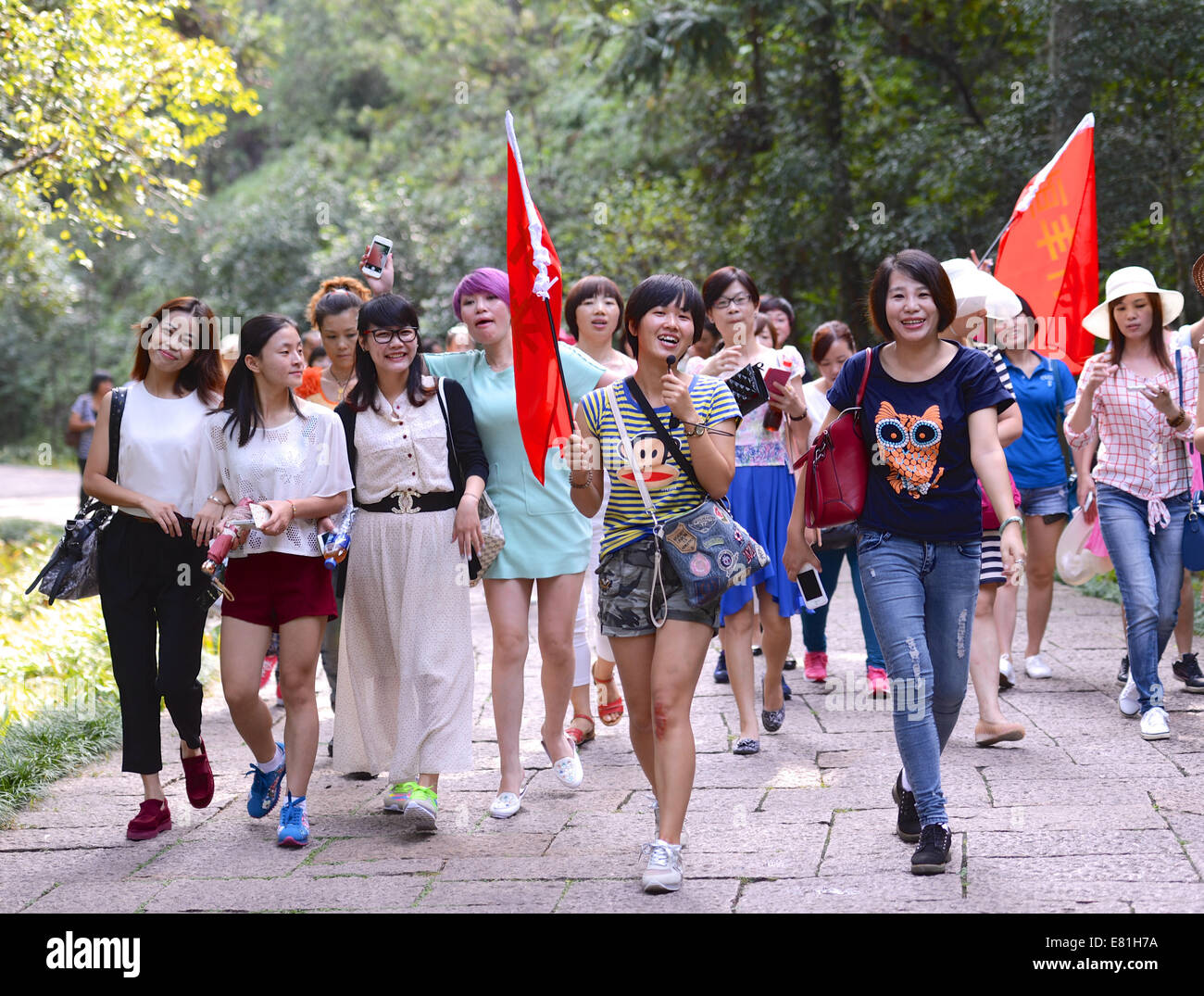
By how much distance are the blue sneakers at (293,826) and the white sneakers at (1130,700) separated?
3.76 m

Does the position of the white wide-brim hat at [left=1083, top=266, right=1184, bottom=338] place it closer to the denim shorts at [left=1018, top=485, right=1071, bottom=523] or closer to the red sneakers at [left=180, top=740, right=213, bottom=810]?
the denim shorts at [left=1018, top=485, right=1071, bottom=523]

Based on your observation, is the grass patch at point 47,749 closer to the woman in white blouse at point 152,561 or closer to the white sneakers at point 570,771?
the woman in white blouse at point 152,561

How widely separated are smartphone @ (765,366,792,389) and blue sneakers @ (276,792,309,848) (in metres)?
2.35

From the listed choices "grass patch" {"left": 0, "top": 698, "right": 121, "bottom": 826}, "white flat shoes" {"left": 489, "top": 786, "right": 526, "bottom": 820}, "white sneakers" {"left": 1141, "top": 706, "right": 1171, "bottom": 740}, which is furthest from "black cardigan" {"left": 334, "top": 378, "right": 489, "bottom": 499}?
"white sneakers" {"left": 1141, "top": 706, "right": 1171, "bottom": 740}

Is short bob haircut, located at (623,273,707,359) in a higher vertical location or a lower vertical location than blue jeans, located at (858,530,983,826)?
higher

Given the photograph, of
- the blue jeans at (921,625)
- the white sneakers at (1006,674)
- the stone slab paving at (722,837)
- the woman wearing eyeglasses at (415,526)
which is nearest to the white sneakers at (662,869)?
the stone slab paving at (722,837)

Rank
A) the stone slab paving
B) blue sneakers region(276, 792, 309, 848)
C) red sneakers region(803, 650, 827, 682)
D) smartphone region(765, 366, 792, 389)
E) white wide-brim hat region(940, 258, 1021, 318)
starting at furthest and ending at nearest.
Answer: red sneakers region(803, 650, 827, 682) < white wide-brim hat region(940, 258, 1021, 318) < smartphone region(765, 366, 792, 389) < blue sneakers region(276, 792, 309, 848) < the stone slab paving

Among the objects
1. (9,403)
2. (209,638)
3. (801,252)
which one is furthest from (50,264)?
(209,638)

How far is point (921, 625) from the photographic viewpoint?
419 cm

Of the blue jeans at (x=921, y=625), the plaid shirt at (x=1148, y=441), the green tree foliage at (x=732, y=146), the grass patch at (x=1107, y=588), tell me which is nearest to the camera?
the blue jeans at (x=921, y=625)

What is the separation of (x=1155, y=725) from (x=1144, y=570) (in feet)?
2.39

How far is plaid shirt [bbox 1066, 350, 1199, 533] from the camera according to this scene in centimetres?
602

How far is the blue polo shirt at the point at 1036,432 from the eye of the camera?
6758 mm
